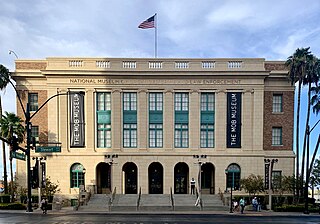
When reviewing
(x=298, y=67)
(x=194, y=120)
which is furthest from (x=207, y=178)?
(x=298, y=67)

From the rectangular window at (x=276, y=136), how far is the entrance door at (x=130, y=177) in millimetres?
18863

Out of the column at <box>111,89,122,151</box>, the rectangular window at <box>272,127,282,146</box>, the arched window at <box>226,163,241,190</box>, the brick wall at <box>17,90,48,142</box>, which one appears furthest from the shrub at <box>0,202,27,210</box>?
the rectangular window at <box>272,127,282,146</box>

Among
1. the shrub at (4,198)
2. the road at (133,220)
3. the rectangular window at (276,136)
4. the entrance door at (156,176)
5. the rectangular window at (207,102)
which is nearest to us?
the road at (133,220)

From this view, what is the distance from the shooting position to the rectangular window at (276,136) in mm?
38312

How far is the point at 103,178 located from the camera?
1540 inches

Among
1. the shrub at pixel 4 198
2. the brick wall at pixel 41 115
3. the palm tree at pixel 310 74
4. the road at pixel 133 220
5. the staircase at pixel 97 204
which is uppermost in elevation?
the palm tree at pixel 310 74

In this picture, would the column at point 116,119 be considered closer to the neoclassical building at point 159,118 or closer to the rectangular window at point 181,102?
the neoclassical building at point 159,118

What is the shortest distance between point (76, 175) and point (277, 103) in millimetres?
28176

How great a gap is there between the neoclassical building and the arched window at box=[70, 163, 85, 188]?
4.9 inches

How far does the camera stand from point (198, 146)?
37500 mm

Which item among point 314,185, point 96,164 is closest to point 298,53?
point 314,185

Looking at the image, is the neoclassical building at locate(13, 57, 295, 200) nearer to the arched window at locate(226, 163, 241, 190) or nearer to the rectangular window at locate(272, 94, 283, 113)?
the arched window at locate(226, 163, 241, 190)

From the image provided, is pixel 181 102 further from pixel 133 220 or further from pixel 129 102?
pixel 133 220

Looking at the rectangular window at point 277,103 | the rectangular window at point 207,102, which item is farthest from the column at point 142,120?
the rectangular window at point 277,103
